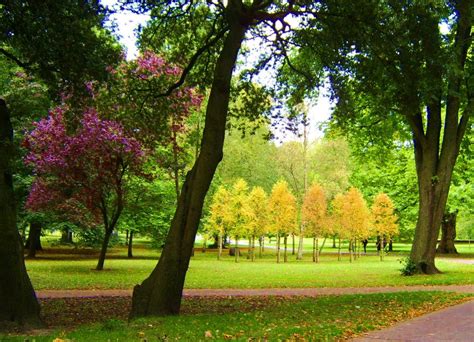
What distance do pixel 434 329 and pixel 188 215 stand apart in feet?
17.1

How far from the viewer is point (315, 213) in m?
36.4

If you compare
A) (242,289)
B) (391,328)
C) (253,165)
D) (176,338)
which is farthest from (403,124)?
(253,165)

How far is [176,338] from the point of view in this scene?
7102 millimetres

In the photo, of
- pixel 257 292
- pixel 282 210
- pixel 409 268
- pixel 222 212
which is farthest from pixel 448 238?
pixel 257 292

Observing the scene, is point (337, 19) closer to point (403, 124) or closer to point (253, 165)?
point (403, 124)

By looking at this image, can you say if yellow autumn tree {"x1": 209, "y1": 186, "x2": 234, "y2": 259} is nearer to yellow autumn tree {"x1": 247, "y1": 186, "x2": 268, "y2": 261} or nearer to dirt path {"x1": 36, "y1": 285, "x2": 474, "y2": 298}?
yellow autumn tree {"x1": 247, "y1": 186, "x2": 268, "y2": 261}

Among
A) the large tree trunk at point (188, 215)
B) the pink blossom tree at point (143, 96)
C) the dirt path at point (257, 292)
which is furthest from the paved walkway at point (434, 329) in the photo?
the pink blossom tree at point (143, 96)

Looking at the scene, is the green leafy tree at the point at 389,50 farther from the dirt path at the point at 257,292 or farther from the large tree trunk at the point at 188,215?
the dirt path at the point at 257,292

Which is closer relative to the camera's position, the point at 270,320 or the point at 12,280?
the point at 12,280

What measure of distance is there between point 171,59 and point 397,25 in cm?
699

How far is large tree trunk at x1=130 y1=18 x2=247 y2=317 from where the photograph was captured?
32.5 ft

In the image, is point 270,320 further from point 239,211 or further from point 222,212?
point 239,211

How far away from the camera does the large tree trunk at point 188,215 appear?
9.91 metres

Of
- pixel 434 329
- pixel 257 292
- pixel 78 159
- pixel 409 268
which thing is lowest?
pixel 257 292
